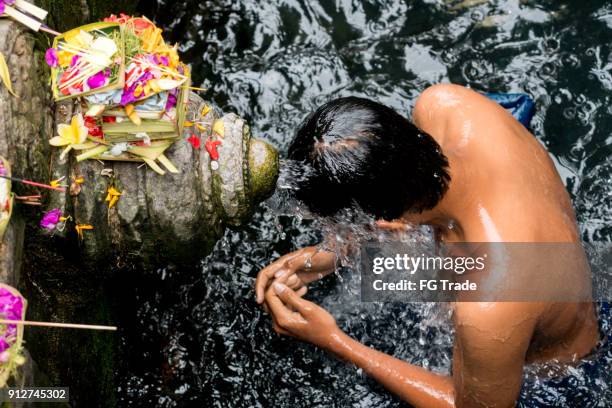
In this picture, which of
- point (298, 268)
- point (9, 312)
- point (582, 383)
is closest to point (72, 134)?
point (9, 312)

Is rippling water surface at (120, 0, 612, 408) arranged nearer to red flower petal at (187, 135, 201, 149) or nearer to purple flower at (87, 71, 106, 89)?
red flower petal at (187, 135, 201, 149)

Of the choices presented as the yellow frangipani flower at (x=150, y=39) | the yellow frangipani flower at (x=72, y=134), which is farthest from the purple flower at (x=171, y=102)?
the yellow frangipani flower at (x=72, y=134)

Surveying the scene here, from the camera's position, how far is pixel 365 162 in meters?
2.56

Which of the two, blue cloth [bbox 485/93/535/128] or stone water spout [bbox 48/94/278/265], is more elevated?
blue cloth [bbox 485/93/535/128]

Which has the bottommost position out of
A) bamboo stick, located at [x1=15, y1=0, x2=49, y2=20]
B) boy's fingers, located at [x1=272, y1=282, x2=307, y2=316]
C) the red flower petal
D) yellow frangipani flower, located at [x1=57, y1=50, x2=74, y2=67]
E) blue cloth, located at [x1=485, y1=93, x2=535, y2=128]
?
boy's fingers, located at [x1=272, y1=282, x2=307, y2=316]

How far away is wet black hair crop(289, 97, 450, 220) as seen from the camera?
101 inches

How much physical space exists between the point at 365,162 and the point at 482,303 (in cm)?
82

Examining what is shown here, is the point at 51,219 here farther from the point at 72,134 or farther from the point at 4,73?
the point at 4,73

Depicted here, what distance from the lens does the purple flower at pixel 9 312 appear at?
2303 millimetres

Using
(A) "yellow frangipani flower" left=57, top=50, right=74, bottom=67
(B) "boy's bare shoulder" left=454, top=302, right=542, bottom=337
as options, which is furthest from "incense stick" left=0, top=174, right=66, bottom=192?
(B) "boy's bare shoulder" left=454, top=302, right=542, bottom=337

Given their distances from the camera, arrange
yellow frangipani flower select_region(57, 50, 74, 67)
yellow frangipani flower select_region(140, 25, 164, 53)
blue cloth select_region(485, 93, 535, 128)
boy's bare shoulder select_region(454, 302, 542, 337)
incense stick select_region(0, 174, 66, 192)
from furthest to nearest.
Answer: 1. blue cloth select_region(485, 93, 535, 128)
2. boy's bare shoulder select_region(454, 302, 542, 337)
3. yellow frangipani flower select_region(140, 25, 164, 53)
4. yellow frangipani flower select_region(57, 50, 74, 67)
5. incense stick select_region(0, 174, 66, 192)

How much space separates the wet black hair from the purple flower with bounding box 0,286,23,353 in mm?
1139

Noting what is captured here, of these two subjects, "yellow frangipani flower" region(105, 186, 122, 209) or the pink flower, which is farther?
"yellow frangipani flower" region(105, 186, 122, 209)

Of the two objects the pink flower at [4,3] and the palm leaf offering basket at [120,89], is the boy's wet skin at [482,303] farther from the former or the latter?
the pink flower at [4,3]
